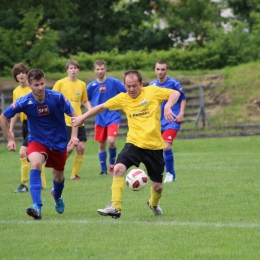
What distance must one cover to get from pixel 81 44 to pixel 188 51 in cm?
660

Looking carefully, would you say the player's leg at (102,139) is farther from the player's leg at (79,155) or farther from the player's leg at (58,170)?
the player's leg at (58,170)

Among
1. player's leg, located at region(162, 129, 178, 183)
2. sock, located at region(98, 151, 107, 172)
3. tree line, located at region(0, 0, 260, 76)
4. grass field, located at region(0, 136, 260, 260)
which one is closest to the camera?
grass field, located at region(0, 136, 260, 260)

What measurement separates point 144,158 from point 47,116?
1.34m

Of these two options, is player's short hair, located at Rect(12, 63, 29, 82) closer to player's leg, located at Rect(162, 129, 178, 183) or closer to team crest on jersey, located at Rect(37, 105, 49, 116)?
player's leg, located at Rect(162, 129, 178, 183)

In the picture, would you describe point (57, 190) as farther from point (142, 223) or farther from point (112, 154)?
point (112, 154)

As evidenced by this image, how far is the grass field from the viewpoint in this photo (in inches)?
254

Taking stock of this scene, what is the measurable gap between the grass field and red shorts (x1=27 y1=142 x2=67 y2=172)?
620 millimetres

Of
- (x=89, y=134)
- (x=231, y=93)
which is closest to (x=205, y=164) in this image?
(x=89, y=134)

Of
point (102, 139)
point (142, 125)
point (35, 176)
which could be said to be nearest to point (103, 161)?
point (102, 139)

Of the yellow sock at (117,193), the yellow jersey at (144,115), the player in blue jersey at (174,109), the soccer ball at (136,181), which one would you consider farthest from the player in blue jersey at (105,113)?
the yellow sock at (117,193)

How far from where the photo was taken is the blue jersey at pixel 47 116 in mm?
8883

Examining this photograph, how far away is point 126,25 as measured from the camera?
3588 centimetres

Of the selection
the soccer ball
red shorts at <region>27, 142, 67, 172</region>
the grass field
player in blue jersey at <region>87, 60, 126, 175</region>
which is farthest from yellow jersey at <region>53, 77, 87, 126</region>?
the soccer ball

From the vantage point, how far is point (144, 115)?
8.66 m
